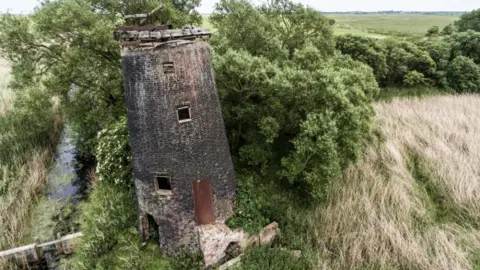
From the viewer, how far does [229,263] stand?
1195 cm

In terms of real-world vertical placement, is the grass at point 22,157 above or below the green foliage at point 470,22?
below

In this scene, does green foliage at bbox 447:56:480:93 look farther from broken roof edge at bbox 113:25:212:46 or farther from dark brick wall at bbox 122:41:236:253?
broken roof edge at bbox 113:25:212:46

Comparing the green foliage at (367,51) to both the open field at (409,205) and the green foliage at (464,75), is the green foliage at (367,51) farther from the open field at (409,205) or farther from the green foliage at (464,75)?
the open field at (409,205)

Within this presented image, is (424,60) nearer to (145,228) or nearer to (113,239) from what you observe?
(145,228)

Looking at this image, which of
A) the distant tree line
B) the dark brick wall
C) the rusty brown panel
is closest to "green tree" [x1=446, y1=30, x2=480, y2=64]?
the distant tree line

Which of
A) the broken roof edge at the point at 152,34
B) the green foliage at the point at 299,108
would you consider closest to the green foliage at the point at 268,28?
the green foliage at the point at 299,108

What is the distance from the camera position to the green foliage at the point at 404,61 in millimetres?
33594

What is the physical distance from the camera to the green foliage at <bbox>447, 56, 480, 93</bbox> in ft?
107

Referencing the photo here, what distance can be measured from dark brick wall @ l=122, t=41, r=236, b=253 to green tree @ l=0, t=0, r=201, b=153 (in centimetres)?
636

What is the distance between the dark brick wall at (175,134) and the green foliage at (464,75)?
108 feet

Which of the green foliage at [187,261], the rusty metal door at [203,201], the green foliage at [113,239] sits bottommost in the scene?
the green foliage at [187,261]

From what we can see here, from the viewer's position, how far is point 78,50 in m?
16.2

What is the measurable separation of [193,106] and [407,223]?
11.0 m

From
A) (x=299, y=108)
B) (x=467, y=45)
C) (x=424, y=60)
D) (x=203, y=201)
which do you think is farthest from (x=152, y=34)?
(x=467, y=45)
